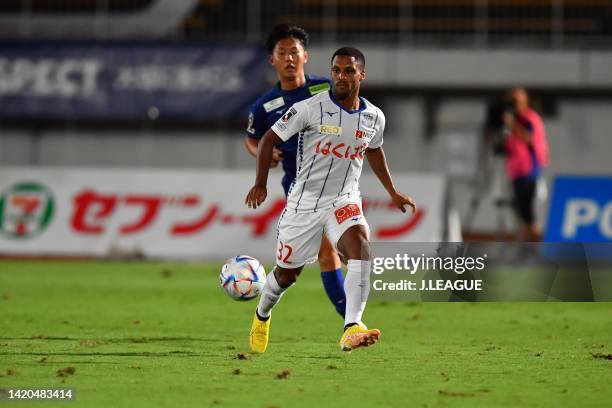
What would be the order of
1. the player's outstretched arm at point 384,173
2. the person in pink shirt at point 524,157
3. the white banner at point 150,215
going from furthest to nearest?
the person in pink shirt at point 524,157, the white banner at point 150,215, the player's outstretched arm at point 384,173

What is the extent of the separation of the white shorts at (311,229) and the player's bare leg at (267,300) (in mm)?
121

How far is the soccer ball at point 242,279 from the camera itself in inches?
344

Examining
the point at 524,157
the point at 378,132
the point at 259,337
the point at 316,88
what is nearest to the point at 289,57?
the point at 316,88

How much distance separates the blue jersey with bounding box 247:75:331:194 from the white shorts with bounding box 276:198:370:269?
89 cm

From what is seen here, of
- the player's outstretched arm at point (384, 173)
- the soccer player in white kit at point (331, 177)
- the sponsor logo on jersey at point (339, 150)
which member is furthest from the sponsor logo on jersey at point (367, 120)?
the player's outstretched arm at point (384, 173)

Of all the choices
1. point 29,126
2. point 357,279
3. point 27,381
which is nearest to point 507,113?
point 29,126

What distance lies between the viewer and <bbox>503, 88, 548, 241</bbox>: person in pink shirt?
1797 cm

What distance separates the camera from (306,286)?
1412 centimetres

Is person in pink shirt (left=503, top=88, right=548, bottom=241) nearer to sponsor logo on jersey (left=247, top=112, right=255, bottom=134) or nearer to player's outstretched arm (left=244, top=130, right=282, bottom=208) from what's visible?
sponsor logo on jersey (left=247, top=112, right=255, bottom=134)

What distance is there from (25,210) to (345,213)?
33.7 ft

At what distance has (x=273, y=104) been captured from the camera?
8.98m

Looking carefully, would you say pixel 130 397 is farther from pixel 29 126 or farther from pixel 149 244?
pixel 29 126

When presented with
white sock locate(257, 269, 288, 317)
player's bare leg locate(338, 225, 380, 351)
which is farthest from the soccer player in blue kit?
player's bare leg locate(338, 225, 380, 351)

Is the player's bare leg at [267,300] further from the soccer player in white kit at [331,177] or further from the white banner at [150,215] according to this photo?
the white banner at [150,215]
